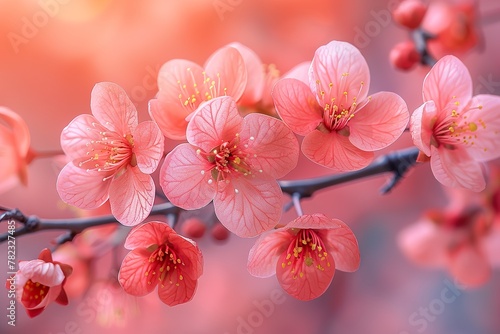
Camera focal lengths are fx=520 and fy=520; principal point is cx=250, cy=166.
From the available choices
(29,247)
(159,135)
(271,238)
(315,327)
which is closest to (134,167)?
(159,135)

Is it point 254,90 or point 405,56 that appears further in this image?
point 405,56

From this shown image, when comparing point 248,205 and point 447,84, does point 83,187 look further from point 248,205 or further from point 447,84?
point 447,84

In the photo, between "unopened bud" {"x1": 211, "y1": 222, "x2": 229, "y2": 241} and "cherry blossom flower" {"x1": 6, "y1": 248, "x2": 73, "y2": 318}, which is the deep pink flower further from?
"cherry blossom flower" {"x1": 6, "y1": 248, "x2": 73, "y2": 318}

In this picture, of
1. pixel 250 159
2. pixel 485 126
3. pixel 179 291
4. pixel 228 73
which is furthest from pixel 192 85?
pixel 485 126

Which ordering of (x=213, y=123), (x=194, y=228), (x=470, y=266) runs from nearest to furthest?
(x=213, y=123), (x=194, y=228), (x=470, y=266)

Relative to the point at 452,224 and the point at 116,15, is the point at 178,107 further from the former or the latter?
the point at 452,224

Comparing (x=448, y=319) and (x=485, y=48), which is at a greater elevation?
(x=485, y=48)

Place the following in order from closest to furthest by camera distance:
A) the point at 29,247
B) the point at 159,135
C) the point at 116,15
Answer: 1. the point at 159,135
2. the point at 29,247
3. the point at 116,15
